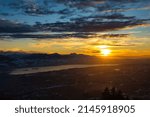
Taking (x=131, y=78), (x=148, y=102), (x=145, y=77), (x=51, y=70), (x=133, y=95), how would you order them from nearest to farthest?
(x=148, y=102) < (x=133, y=95) < (x=145, y=77) < (x=131, y=78) < (x=51, y=70)

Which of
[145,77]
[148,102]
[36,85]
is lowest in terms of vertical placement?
[36,85]

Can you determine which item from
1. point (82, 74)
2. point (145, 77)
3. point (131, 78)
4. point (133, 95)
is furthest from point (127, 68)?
point (133, 95)

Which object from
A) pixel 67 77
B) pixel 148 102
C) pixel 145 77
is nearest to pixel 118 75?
pixel 145 77

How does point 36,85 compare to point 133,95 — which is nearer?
point 133,95

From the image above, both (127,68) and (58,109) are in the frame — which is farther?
(127,68)

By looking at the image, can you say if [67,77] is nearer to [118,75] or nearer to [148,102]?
[118,75]

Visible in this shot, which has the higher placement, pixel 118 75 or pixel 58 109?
pixel 58 109

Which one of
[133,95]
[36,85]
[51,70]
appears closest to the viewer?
[133,95]

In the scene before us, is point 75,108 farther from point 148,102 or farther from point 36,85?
point 36,85

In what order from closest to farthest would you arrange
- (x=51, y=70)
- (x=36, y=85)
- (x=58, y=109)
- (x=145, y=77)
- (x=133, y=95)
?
(x=58, y=109), (x=133, y=95), (x=145, y=77), (x=36, y=85), (x=51, y=70)
